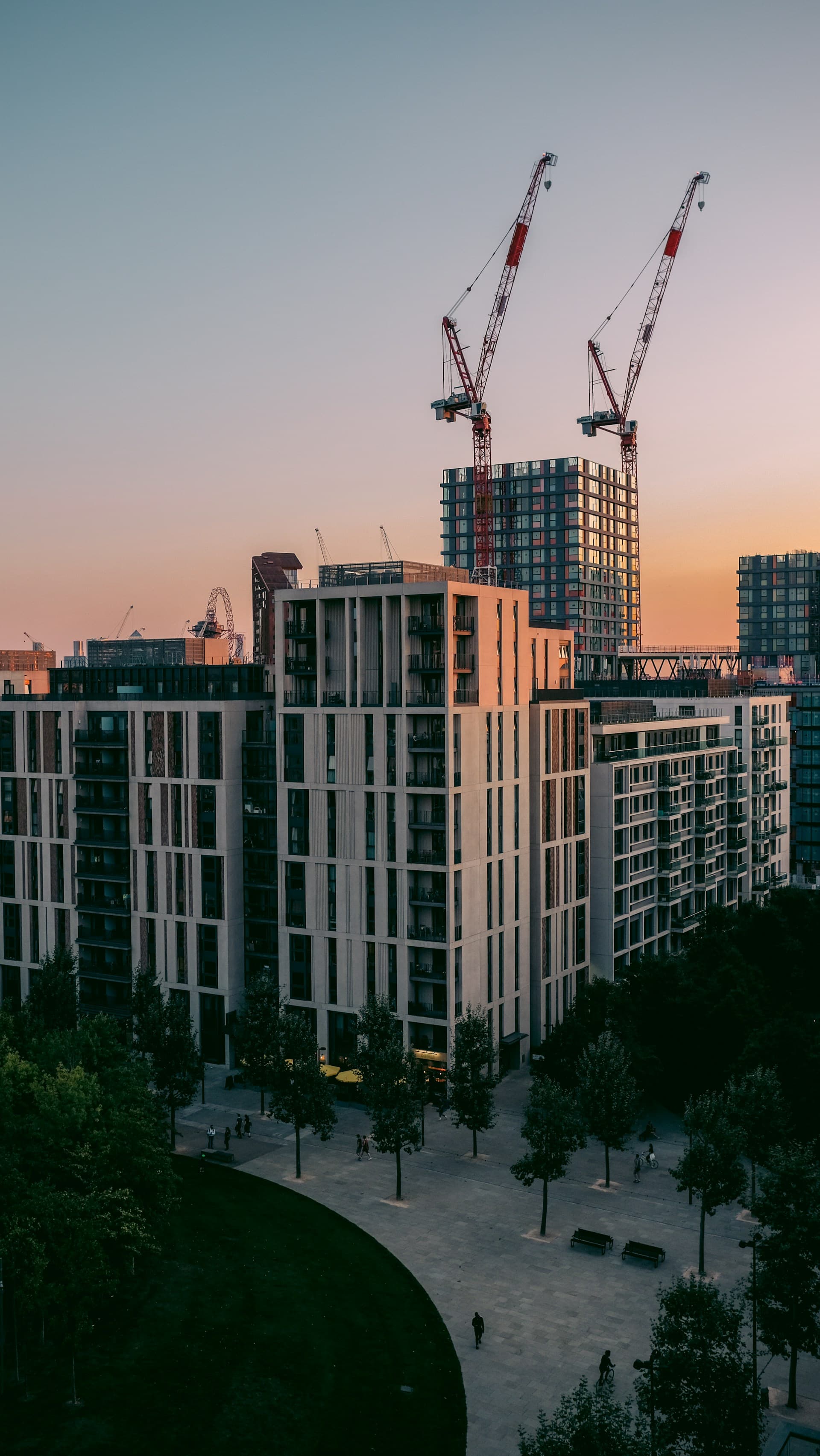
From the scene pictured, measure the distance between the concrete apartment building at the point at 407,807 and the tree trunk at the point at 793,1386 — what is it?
39033 mm

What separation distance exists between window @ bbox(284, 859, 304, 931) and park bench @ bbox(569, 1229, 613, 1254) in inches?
1396

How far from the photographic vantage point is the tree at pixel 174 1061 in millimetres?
77125

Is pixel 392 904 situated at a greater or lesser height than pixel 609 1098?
greater

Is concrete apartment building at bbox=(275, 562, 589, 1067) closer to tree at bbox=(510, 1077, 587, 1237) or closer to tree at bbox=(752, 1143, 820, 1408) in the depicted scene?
tree at bbox=(510, 1077, 587, 1237)

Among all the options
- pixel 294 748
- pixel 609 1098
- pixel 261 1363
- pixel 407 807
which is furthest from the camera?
pixel 294 748

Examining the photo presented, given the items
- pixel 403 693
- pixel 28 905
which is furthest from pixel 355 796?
pixel 28 905

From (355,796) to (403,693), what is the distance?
896 centimetres

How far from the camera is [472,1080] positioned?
72.3m

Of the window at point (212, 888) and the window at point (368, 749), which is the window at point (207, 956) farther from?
the window at point (368, 749)

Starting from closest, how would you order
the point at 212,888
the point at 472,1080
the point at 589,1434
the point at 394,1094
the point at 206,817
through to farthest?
1. the point at 589,1434
2. the point at 394,1094
3. the point at 472,1080
4. the point at 212,888
5. the point at 206,817

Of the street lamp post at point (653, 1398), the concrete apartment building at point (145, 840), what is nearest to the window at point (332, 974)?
the concrete apartment building at point (145, 840)

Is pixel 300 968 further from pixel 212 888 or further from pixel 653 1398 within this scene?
pixel 653 1398

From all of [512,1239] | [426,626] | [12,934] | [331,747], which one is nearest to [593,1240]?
[512,1239]

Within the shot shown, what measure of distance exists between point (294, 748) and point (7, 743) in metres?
31.9
